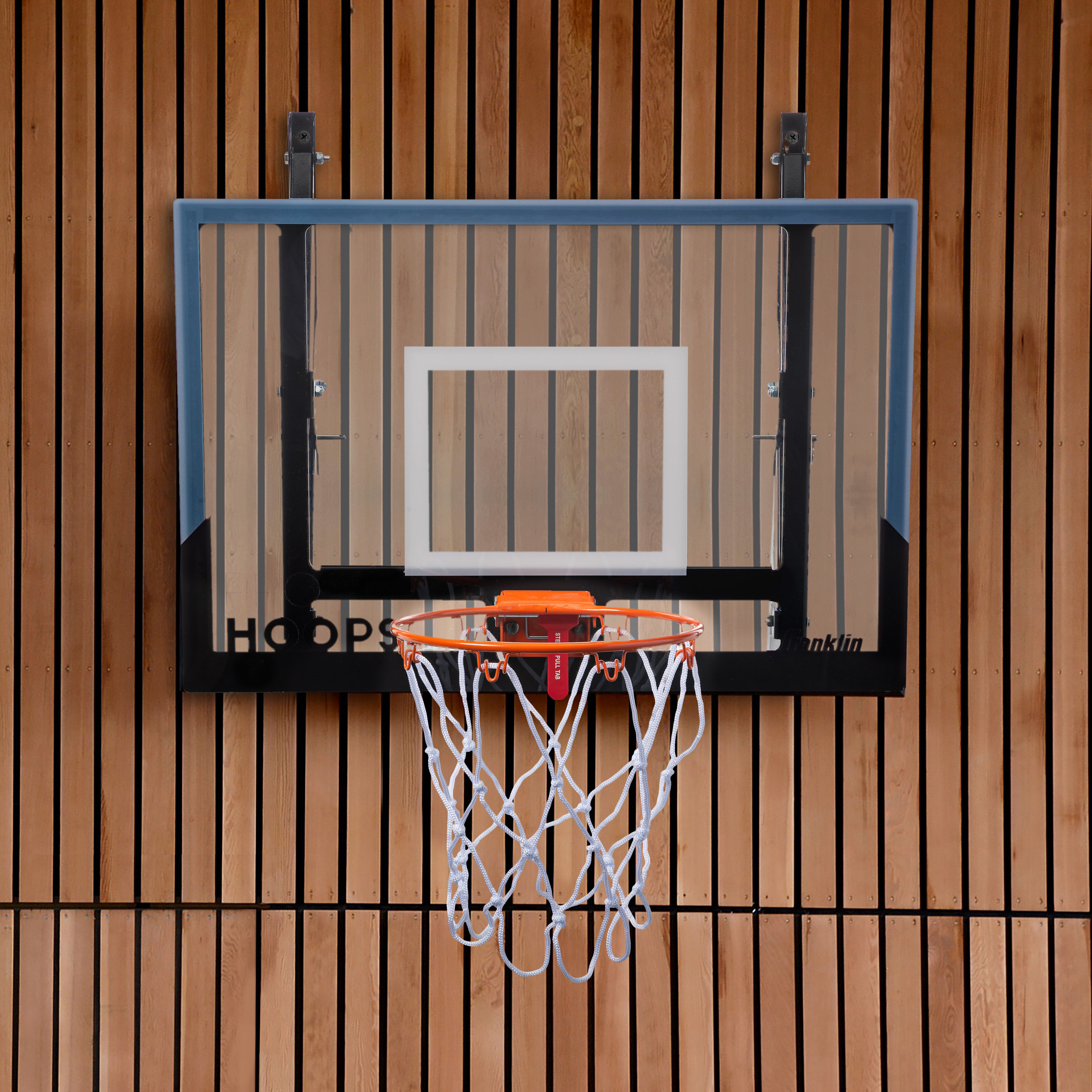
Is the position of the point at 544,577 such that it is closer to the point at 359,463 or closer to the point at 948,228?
the point at 359,463

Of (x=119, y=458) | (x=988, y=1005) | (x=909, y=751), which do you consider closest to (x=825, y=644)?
(x=909, y=751)

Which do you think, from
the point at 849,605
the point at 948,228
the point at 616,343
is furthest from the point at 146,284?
the point at 948,228

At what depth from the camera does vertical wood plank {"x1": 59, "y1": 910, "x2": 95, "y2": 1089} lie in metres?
2.34

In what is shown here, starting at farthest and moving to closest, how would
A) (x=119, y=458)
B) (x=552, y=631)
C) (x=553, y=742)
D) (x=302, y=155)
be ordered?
(x=119, y=458) < (x=302, y=155) < (x=552, y=631) < (x=553, y=742)

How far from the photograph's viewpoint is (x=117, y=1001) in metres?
2.35

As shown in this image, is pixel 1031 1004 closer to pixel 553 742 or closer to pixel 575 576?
pixel 553 742

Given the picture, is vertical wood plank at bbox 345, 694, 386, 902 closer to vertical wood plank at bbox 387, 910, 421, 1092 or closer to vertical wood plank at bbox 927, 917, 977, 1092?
vertical wood plank at bbox 387, 910, 421, 1092

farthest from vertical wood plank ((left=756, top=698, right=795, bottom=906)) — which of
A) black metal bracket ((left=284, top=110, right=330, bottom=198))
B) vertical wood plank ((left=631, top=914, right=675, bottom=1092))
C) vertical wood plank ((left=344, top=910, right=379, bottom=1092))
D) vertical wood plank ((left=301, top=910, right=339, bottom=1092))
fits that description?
black metal bracket ((left=284, top=110, right=330, bottom=198))

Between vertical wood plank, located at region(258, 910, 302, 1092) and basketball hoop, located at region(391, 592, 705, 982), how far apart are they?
0.53 m

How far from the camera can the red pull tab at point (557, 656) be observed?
1.97 metres

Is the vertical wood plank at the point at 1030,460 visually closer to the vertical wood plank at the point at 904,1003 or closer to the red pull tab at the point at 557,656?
the vertical wood plank at the point at 904,1003

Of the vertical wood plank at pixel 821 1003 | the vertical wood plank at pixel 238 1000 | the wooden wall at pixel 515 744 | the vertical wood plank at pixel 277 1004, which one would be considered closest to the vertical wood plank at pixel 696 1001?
the wooden wall at pixel 515 744

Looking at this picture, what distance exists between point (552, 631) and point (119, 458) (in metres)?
1.47

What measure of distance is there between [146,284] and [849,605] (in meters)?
2.31
